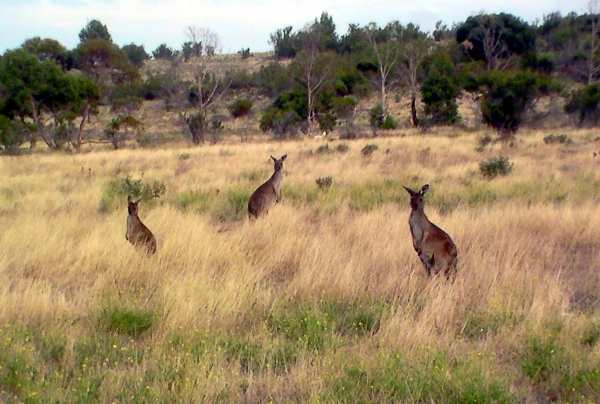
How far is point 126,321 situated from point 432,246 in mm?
3015

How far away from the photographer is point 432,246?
230 inches

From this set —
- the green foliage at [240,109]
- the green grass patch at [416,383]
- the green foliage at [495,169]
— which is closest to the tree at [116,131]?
the green foliage at [240,109]

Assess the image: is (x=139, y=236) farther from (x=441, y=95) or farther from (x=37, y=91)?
(x=441, y=95)

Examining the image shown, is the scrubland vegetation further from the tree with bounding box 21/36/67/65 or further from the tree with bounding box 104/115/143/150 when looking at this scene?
the tree with bounding box 21/36/67/65

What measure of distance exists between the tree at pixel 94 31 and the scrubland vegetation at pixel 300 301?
63957 millimetres

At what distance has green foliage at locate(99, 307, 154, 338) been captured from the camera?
462cm

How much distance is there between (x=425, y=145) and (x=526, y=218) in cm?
1097

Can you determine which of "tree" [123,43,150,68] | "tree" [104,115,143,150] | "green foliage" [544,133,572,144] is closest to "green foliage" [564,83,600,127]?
"green foliage" [544,133,572,144]

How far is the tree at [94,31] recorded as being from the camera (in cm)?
6875

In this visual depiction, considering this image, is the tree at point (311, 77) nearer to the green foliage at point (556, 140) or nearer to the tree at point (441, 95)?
the tree at point (441, 95)

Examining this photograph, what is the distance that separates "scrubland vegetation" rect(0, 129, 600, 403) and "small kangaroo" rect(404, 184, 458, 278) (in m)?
0.19

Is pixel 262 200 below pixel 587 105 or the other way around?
below

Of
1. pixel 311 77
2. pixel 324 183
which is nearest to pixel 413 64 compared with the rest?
pixel 311 77

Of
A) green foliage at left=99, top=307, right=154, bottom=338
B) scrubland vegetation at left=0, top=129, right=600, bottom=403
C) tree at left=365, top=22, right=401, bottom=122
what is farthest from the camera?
tree at left=365, top=22, right=401, bottom=122
